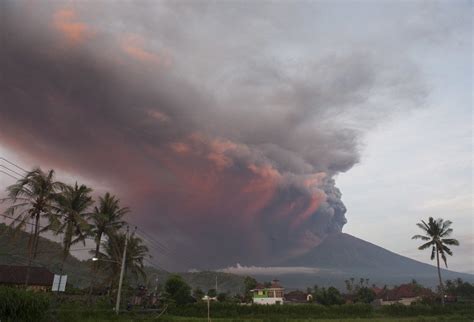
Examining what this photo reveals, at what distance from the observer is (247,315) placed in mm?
56688

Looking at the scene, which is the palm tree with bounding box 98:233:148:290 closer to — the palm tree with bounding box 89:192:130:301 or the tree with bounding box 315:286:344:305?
the palm tree with bounding box 89:192:130:301

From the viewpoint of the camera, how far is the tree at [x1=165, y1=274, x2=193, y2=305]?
75162mm

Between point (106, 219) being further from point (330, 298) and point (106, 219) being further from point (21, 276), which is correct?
point (330, 298)

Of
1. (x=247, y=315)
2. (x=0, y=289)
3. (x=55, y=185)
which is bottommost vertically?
(x=247, y=315)

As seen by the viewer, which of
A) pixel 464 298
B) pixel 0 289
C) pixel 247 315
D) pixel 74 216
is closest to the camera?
pixel 0 289

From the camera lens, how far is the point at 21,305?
25.5 meters

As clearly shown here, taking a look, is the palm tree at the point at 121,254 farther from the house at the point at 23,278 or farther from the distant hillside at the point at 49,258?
the distant hillside at the point at 49,258

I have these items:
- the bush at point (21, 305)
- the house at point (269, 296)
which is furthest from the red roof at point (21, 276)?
Result: the house at point (269, 296)

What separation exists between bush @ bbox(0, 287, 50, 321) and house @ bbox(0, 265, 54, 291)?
39967 mm

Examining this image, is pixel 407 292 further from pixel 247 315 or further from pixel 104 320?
pixel 104 320

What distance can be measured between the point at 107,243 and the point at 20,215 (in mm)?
27590

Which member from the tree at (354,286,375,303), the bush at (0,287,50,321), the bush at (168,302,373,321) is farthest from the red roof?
the tree at (354,286,375,303)

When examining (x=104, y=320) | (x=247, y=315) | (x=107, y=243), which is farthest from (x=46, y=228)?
(x=247, y=315)

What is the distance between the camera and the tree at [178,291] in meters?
75.2
